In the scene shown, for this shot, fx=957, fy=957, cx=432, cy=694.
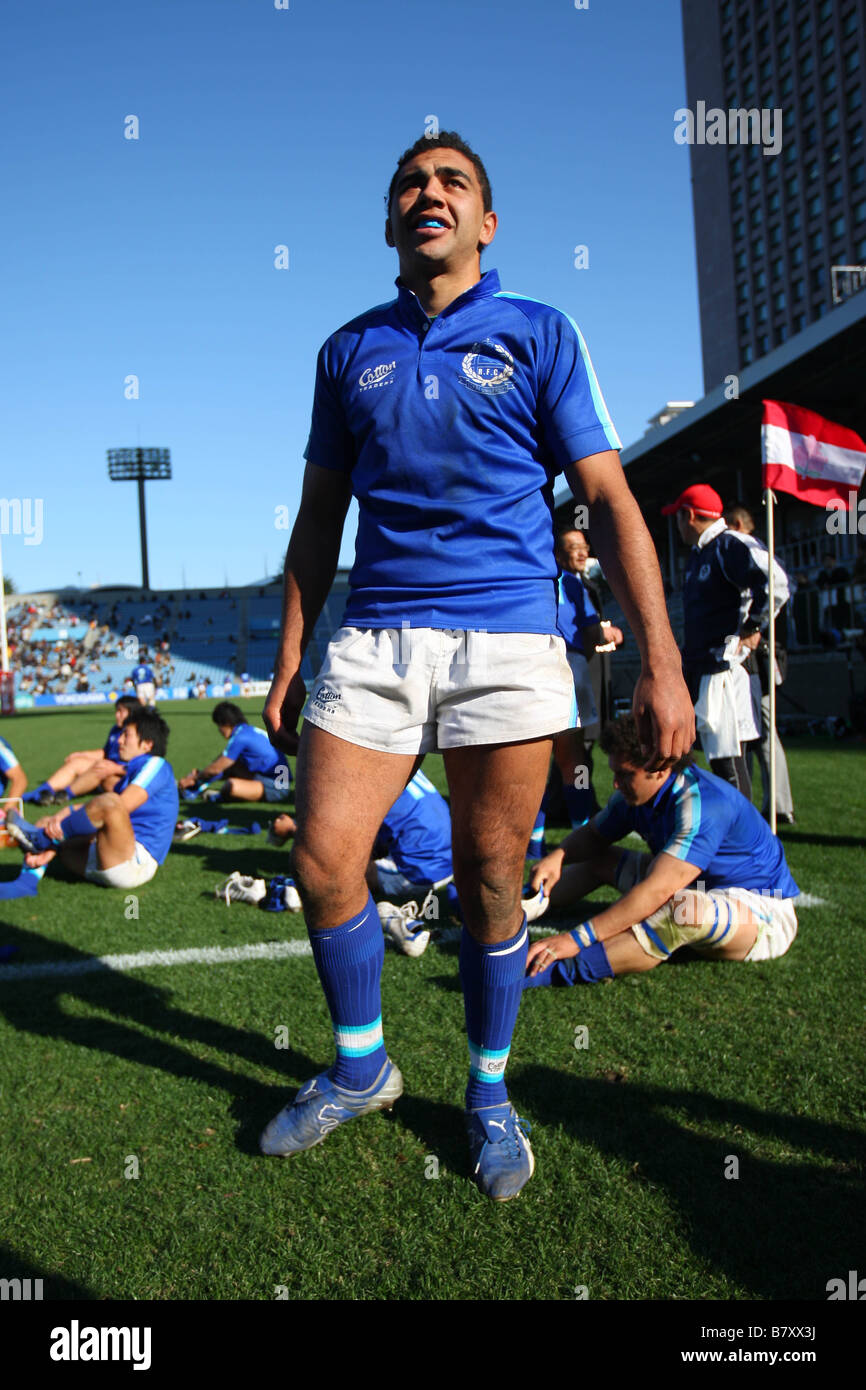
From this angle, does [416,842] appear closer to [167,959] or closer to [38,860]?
[167,959]

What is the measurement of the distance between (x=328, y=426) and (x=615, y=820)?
93.2 inches

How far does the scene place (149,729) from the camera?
580 cm

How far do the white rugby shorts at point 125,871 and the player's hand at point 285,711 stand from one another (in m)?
3.43

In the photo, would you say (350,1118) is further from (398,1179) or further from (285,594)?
(285,594)

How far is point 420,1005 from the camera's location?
329 centimetres

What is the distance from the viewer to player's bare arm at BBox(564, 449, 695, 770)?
191 centimetres

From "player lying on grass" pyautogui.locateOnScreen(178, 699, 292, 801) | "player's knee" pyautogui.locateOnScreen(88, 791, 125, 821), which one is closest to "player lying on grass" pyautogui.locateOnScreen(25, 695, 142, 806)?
"player lying on grass" pyautogui.locateOnScreen(178, 699, 292, 801)

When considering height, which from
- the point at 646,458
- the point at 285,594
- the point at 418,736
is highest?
the point at 646,458

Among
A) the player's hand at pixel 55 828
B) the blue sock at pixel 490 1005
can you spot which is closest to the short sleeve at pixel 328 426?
the blue sock at pixel 490 1005

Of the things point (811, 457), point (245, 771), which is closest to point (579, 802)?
point (811, 457)

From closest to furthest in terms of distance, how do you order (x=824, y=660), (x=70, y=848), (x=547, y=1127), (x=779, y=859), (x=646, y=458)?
(x=547, y=1127)
(x=779, y=859)
(x=70, y=848)
(x=824, y=660)
(x=646, y=458)
